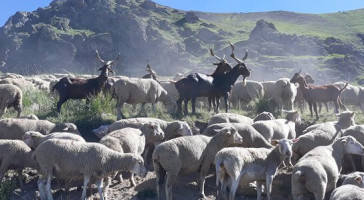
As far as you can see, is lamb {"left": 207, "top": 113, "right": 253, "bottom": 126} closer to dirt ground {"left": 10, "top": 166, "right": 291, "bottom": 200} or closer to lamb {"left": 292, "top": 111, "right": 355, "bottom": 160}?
lamb {"left": 292, "top": 111, "right": 355, "bottom": 160}

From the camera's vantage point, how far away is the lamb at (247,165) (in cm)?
1205

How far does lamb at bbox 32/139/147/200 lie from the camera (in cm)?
1191

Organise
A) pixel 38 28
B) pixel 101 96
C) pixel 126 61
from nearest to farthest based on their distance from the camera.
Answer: pixel 101 96
pixel 126 61
pixel 38 28

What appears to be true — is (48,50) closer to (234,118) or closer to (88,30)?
(88,30)

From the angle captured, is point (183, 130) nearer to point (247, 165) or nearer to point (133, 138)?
point (133, 138)

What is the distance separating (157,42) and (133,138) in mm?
82074

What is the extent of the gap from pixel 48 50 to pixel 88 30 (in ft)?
37.4

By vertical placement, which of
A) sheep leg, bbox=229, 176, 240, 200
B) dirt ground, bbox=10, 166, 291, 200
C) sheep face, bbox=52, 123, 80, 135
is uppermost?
sheep face, bbox=52, 123, 80, 135

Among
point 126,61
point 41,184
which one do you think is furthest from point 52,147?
point 126,61

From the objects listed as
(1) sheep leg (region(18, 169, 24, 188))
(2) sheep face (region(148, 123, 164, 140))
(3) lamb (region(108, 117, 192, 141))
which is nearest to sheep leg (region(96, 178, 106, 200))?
(1) sheep leg (region(18, 169, 24, 188))

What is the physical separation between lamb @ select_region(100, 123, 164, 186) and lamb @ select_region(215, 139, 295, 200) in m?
2.65

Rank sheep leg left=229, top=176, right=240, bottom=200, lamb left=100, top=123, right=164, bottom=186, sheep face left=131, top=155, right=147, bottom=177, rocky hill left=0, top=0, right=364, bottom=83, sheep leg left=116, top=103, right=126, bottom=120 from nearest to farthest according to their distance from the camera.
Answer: sheep leg left=229, top=176, right=240, bottom=200 → sheep face left=131, top=155, right=147, bottom=177 → lamb left=100, top=123, right=164, bottom=186 → sheep leg left=116, top=103, right=126, bottom=120 → rocky hill left=0, top=0, right=364, bottom=83

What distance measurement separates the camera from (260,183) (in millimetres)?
13133

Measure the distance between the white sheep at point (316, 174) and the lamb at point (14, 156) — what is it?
21.3ft
